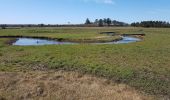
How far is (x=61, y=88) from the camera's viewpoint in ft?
53.4

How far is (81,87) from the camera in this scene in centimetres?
1644

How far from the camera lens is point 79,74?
19.1 m

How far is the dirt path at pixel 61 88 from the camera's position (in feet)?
50.1

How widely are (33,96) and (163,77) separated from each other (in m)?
7.87

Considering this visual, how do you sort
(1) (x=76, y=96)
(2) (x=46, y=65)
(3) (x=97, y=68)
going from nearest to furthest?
(1) (x=76, y=96), (3) (x=97, y=68), (2) (x=46, y=65)

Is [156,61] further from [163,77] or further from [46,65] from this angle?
[46,65]

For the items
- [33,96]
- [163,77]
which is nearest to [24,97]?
[33,96]

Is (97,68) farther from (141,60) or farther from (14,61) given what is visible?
(14,61)

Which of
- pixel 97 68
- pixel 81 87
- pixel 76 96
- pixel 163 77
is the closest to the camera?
pixel 76 96

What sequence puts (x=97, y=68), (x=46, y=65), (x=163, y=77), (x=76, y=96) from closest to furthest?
(x=76, y=96) → (x=163, y=77) → (x=97, y=68) → (x=46, y=65)

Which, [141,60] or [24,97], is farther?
[141,60]

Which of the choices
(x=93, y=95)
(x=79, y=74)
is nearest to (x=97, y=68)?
(x=79, y=74)

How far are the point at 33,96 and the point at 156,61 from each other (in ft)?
39.5

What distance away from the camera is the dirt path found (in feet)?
50.1
